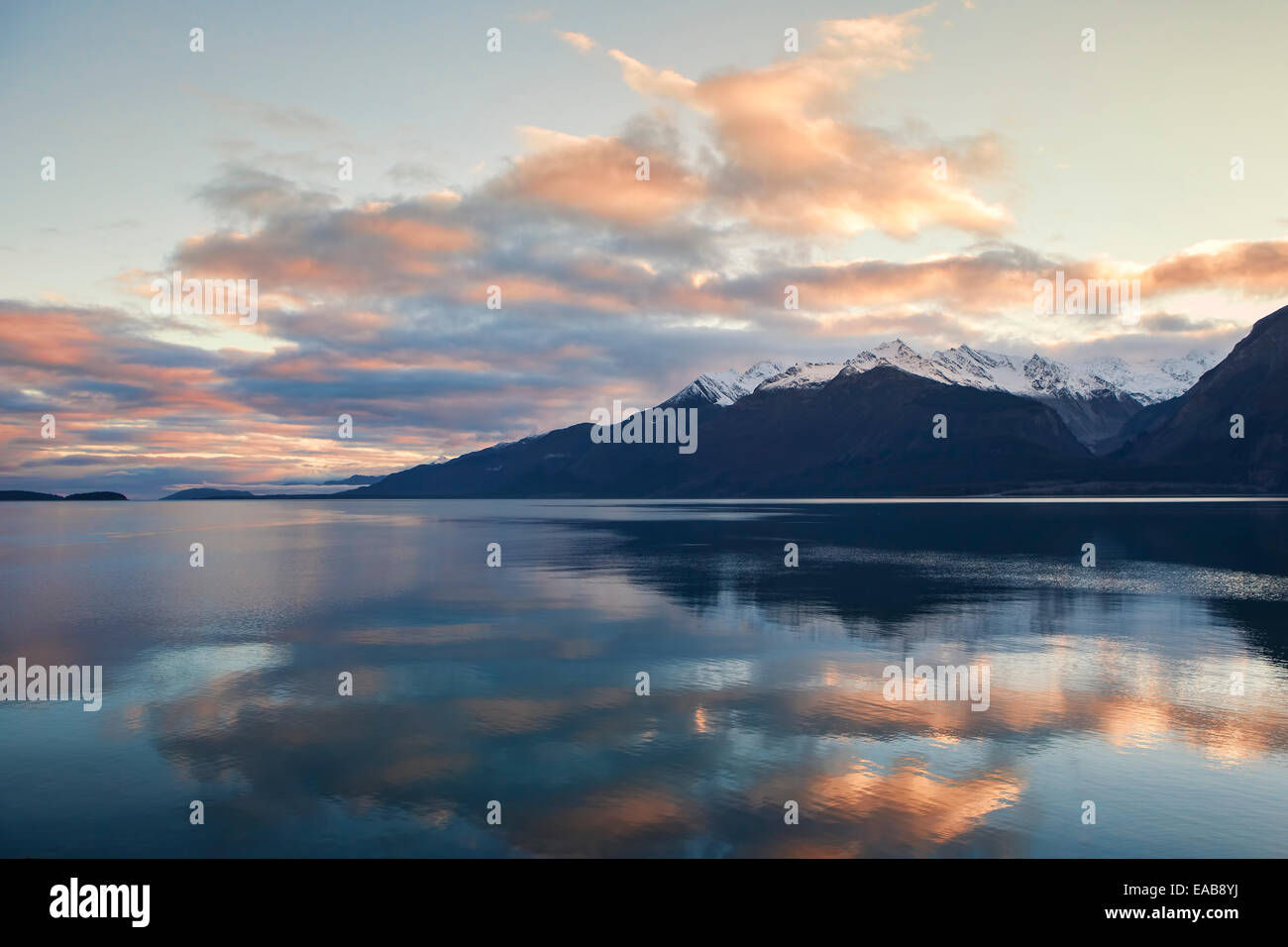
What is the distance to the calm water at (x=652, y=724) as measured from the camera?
21219 millimetres

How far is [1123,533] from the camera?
13788 cm

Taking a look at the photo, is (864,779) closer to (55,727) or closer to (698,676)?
(698,676)

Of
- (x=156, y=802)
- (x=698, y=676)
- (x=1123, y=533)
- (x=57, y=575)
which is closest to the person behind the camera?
(x=156, y=802)

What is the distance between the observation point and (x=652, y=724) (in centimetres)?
3048

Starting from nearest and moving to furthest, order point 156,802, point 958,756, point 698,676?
point 156,802 < point 958,756 < point 698,676

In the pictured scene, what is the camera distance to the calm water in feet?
69.6

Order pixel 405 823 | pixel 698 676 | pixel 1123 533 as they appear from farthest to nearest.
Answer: pixel 1123 533 < pixel 698 676 < pixel 405 823
